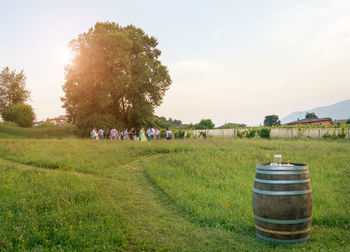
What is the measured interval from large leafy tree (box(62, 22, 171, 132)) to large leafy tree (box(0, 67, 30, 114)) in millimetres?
32242

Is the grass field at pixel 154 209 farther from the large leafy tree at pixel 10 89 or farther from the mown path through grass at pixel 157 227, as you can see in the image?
the large leafy tree at pixel 10 89

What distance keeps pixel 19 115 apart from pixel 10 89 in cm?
1171

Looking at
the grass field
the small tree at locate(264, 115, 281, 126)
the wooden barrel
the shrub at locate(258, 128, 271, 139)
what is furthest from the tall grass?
the small tree at locate(264, 115, 281, 126)

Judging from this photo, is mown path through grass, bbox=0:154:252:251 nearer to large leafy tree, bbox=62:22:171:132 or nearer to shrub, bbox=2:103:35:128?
large leafy tree, bbox=62:22:171:132

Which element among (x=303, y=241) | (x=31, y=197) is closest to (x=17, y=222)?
(x=31, y=197)

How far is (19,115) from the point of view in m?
59.2

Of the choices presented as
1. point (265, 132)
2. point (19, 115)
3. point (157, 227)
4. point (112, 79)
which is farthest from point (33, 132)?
point (157, 227)

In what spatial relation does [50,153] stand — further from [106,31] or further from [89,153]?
[106,31]

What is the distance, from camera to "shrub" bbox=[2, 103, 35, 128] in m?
59.2

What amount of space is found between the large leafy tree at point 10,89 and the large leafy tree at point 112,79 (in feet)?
106

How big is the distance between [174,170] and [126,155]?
6.50 m

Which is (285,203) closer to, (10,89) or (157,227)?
(157,227)

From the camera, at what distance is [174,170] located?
12727 mm

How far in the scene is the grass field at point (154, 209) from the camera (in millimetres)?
5480
